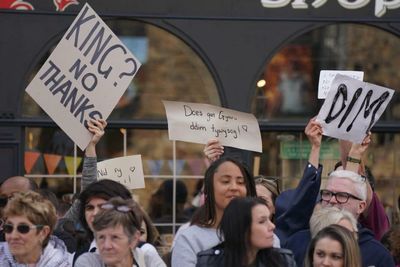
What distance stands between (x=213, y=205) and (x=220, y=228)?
18.2 inches

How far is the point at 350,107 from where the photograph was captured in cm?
777

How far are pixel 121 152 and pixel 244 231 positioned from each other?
6023 mm

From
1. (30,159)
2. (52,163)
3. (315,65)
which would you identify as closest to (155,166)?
(52,163)

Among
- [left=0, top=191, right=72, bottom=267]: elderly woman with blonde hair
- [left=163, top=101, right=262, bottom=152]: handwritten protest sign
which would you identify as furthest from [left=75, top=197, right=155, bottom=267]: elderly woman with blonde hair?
[left=163, top=101, right=262, bottom=152]: handwritten protest sign

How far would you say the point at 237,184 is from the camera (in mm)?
6270

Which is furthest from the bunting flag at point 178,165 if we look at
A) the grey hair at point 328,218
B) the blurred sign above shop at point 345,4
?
the grey hair at point 328,218

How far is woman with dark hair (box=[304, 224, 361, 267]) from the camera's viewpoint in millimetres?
6031

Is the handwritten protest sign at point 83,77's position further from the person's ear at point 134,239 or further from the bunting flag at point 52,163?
the bunting flag at point 52,163

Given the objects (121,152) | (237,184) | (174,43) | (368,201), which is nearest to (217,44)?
(174,43)

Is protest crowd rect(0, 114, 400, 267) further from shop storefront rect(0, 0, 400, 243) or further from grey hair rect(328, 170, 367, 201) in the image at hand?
shop storefront rect(0, 0, 400, 243)

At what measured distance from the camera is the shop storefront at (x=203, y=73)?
11641mm

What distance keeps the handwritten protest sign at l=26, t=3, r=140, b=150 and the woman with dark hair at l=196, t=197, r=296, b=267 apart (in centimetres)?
230

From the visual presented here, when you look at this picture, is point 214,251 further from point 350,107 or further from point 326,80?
point 326,80

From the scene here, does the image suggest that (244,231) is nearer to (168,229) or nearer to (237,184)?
(237,184)
